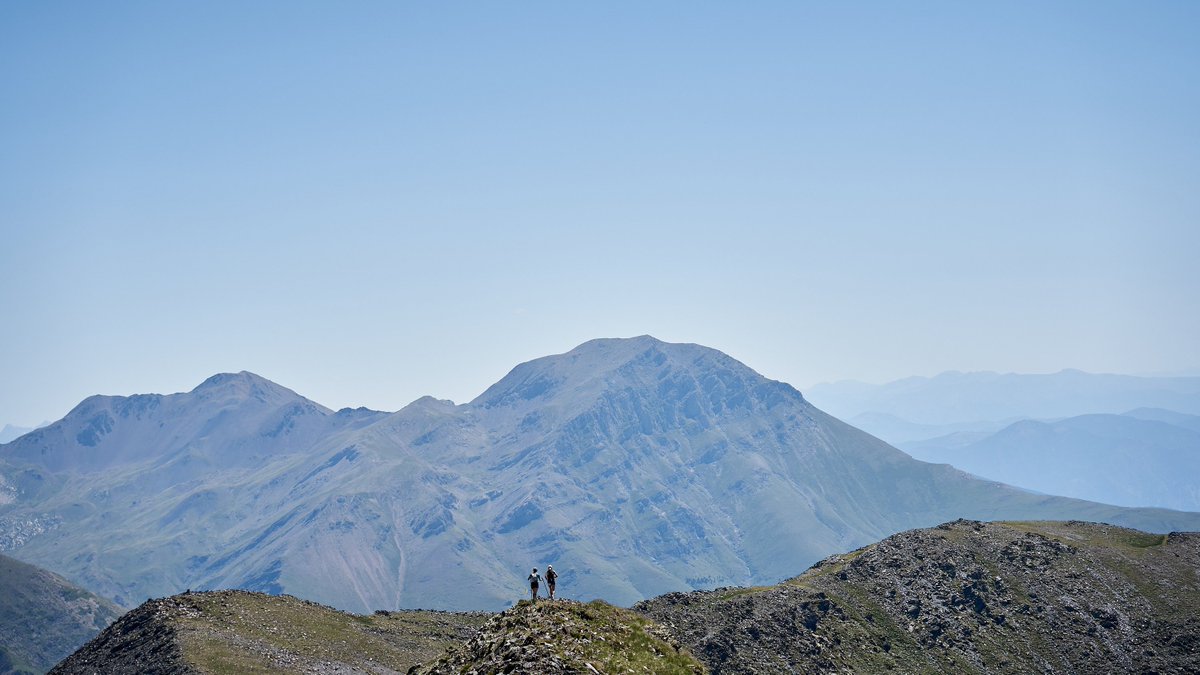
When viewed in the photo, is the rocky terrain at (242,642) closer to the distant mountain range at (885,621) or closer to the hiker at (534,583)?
the distant mountain range at (885,621)

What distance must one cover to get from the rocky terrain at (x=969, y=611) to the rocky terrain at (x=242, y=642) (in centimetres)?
4051

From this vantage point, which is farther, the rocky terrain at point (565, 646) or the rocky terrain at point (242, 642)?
the rocky terrain at point (242, 642)

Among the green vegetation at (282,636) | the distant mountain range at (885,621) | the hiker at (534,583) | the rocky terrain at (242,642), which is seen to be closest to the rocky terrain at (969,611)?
the distant mountain range at (885,621)

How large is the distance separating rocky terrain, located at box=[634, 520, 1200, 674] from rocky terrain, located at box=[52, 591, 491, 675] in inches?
1595

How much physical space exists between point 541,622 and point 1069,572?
414 ft

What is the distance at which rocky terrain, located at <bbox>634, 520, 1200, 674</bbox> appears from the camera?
14000cm

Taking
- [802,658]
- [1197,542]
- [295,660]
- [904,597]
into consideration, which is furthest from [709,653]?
[1197,542]

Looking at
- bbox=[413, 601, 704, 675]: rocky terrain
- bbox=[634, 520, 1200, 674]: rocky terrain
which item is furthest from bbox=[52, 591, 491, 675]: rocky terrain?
bbox=[634, 520, 1200, 674]: rocky terrain

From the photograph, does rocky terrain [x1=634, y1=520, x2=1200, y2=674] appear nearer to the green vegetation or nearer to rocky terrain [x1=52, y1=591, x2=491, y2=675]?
the green vegetation

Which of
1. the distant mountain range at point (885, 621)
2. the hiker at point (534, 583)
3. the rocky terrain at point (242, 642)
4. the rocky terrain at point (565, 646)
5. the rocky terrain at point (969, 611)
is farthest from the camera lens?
the rocky terrain at point (969, 611)

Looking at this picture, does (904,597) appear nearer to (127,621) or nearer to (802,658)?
(802,658)

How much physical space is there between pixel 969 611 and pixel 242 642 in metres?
111

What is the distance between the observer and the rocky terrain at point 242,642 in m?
107

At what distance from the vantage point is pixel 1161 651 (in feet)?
465
